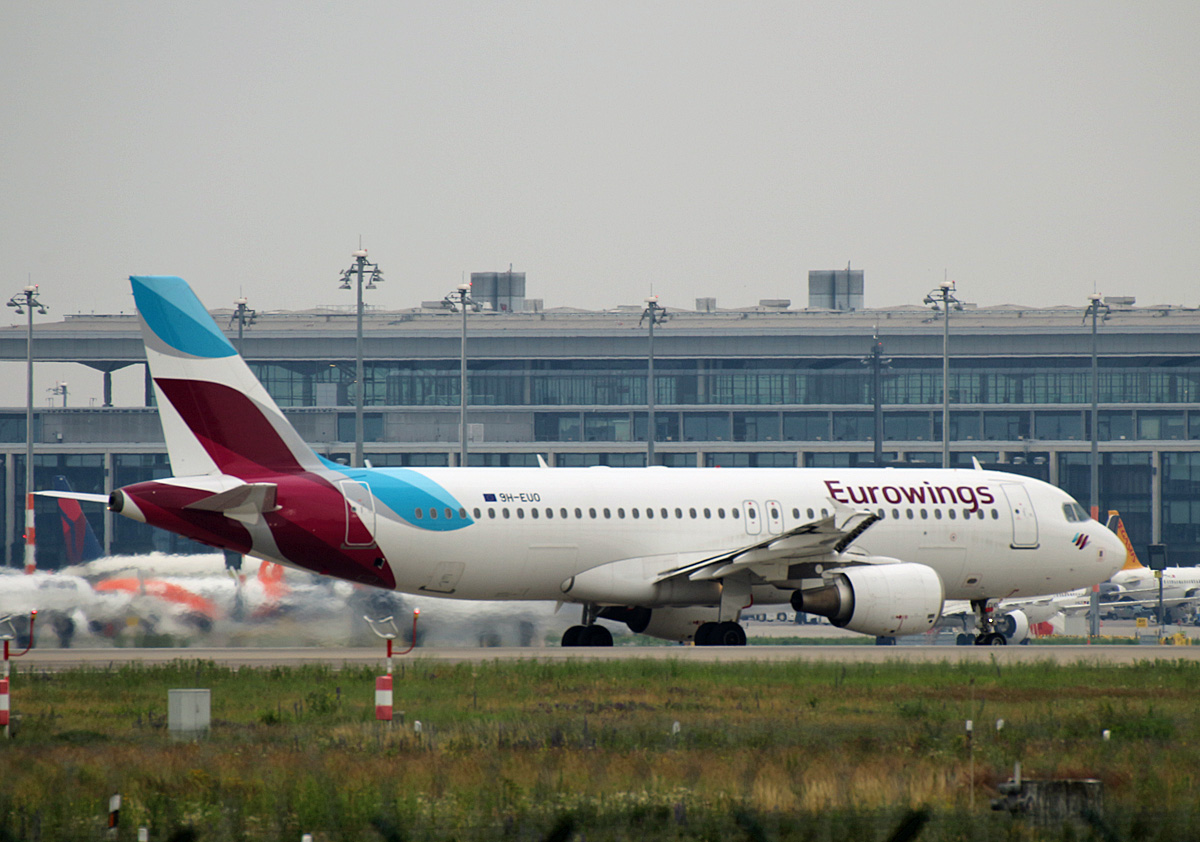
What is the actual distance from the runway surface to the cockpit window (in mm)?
3763

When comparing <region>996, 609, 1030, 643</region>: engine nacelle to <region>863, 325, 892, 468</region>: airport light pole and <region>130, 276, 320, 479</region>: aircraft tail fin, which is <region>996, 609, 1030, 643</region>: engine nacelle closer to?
<region>130, 276, 320, 479</region>: aircraft tail fin

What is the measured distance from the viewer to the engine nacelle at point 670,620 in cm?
3278

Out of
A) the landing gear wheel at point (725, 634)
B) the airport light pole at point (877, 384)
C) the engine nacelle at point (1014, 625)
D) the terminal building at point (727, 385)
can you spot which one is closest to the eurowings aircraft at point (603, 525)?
the landing gear wheel at point (725, 634)

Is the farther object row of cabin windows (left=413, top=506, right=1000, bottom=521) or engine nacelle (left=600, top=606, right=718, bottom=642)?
engine nacelle (left=600, top=606, right=718, bottom=642)

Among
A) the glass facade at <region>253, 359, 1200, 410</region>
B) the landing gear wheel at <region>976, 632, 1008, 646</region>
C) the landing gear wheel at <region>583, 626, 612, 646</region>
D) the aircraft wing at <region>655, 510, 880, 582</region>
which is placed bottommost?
the landing gear wheel at <region>976, 632, 1008, 646</region>

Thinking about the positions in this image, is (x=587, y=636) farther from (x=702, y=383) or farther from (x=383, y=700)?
(x=702, y=383)

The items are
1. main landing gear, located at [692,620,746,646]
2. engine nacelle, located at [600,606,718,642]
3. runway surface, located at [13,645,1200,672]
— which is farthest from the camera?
engine nacelle, located at [600,606,718,642]

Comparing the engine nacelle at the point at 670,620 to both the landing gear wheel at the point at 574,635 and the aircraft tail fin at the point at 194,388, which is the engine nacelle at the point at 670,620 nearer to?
the landing gear wheel at the point at 574,635

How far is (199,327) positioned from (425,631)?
8546 millimetres

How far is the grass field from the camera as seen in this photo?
1234 cm

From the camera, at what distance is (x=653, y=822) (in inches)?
489

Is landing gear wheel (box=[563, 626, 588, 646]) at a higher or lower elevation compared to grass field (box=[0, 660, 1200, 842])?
lower

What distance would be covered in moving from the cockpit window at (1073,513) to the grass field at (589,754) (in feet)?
36.4

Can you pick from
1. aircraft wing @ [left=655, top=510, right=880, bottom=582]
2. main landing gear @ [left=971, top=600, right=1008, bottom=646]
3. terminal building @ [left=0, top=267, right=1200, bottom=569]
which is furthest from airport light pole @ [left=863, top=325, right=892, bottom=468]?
aircraft wing @ [left=655, top=510, right=880, bottom=582]
